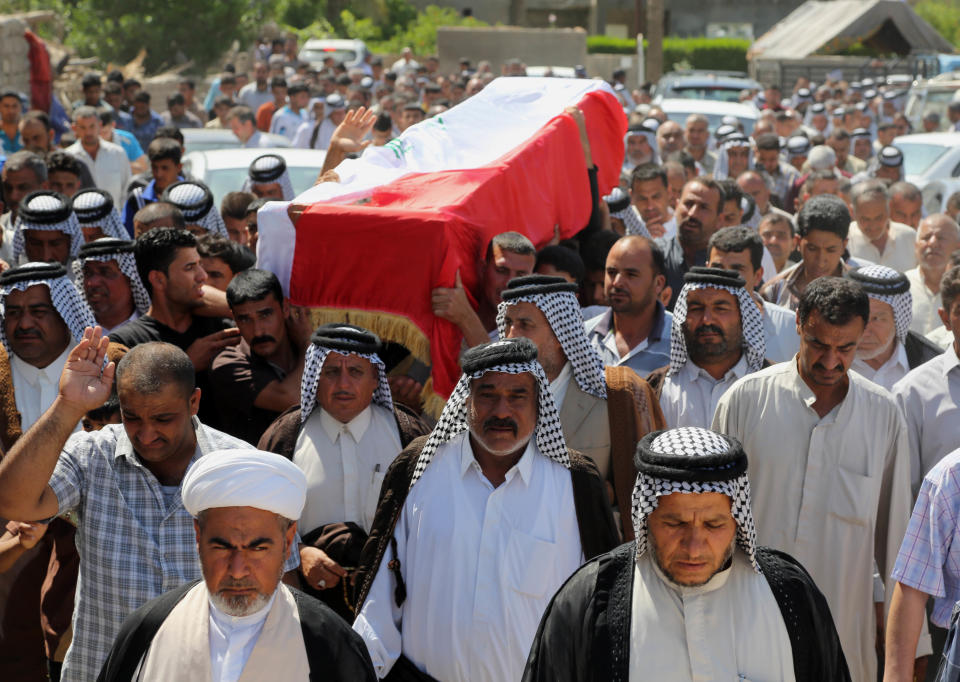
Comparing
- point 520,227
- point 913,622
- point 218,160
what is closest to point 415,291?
point 520,227

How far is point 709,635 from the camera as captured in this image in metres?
3.20

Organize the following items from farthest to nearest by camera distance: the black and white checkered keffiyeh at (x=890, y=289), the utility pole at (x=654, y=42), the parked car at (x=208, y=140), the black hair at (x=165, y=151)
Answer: the utility pole at (x=654, y=42) → the parked car at (x=208, y=140) → the black hair at (x=165, y=151) → the black and white checkered keffiyeh at (x=890, y=289)

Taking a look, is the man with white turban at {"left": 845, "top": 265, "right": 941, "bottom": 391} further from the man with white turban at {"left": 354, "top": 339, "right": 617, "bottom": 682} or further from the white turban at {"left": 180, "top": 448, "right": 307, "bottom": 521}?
the white turban at {"left": 180, "top": 448, "right": 307, "bottom": 521}

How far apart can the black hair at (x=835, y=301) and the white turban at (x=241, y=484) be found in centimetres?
219

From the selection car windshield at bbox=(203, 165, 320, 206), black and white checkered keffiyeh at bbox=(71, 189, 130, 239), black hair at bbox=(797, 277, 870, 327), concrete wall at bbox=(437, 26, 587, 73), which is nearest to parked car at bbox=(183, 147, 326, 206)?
car windshield at bbox=(203, 165, 320, 206)

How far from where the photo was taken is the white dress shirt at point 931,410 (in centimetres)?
493

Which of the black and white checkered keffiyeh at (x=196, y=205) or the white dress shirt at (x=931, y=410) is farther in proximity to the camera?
the black and white checkered keffiyeh at (x=196, y=205)

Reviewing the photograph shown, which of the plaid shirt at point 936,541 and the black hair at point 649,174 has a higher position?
the black hair at point 649,174

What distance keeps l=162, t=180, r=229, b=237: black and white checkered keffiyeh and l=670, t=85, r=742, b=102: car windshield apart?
17.6 meters

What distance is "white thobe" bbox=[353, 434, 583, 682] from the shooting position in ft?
13.0

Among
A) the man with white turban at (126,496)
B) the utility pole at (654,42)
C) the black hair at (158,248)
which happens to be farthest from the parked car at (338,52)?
the man with white turban at (126,496)

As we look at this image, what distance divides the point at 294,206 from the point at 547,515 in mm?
2089

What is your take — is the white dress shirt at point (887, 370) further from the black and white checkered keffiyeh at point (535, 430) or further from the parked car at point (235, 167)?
the parked car at point (235, 167)

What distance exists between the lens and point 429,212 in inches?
215
